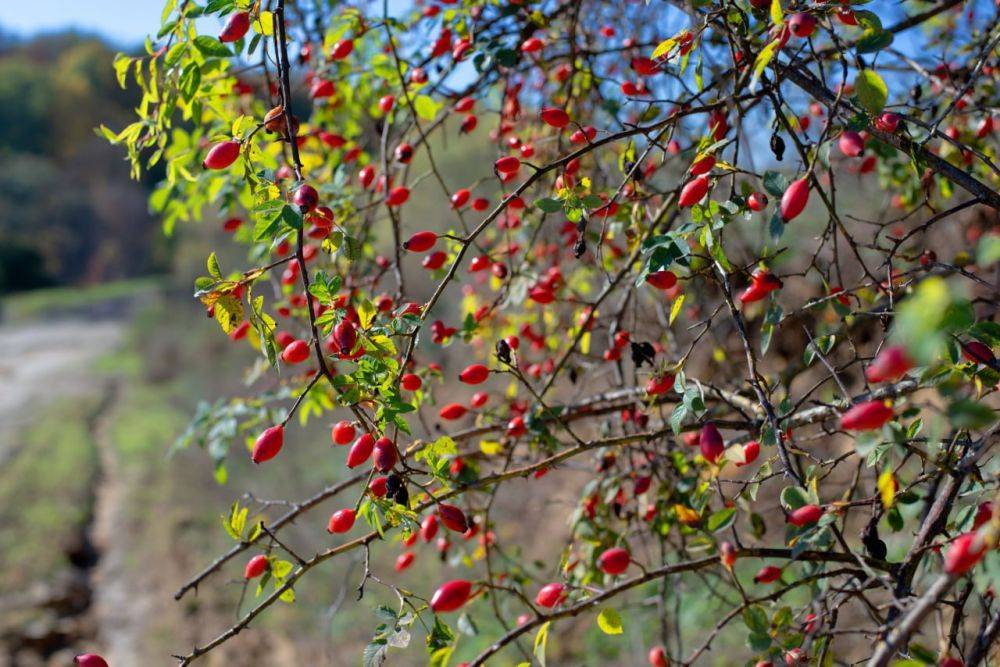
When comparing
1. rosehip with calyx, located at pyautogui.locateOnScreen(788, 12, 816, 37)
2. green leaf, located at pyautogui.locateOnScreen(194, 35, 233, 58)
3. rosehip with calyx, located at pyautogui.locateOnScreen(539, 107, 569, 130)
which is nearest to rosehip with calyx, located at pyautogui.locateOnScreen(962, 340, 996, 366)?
rosehip with calyx, located at pyautogui.locateOnScreen(788, 12, 816, 37)

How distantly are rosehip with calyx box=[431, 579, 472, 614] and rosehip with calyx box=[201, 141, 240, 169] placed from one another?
604mm

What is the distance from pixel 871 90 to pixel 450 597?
2.52 ft

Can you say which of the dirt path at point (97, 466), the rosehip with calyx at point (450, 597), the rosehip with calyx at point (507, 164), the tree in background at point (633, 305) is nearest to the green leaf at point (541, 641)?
the tree in background at point (633, 305)

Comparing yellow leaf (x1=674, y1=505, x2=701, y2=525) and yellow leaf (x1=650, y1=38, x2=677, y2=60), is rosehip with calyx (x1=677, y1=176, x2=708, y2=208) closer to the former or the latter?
yellow leaf (x1=650, y1=38, x2=677, y2=60)

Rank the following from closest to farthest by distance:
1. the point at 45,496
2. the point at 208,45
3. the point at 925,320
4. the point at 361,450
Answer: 1. the point at 925,320
2. the point at 361,450
3. the point at 208,45
4. the point at 45,496

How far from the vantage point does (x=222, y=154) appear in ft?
3.36

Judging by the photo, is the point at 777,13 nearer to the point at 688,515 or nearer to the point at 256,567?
the point at 688,515

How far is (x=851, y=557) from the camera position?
2.95 ft

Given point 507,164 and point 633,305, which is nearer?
point 507,164

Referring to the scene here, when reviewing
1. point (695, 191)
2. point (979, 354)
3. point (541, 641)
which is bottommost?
point (541, 641)

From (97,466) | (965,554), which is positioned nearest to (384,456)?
(965,554)

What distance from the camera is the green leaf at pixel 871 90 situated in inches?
33.8

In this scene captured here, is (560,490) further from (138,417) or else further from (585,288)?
(138,417)

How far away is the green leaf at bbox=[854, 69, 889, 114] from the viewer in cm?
86
